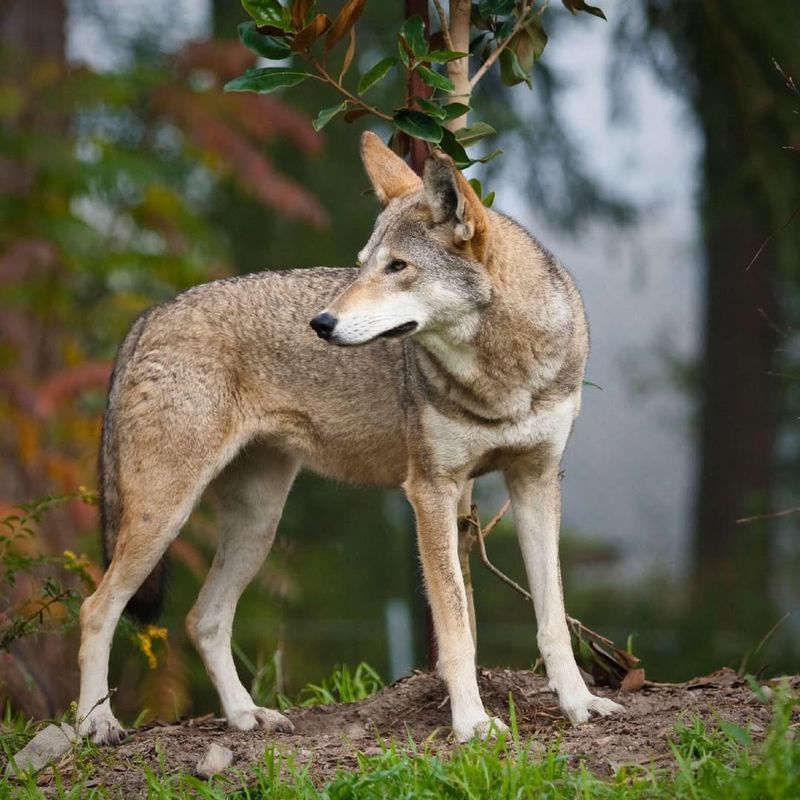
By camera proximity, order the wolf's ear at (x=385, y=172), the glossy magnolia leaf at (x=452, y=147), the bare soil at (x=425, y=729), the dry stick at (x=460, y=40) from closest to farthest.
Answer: the bare soil at (x=425, y=729), the glossy magnolia leaf at (x=452, y=147), the wolf's ear at (x=385, y=172), the dry stick at (x=460, y=40)

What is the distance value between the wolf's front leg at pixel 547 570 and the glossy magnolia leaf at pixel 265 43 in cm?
179

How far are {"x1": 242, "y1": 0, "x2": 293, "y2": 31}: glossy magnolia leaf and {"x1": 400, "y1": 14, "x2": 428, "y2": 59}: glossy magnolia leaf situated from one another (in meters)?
0.42

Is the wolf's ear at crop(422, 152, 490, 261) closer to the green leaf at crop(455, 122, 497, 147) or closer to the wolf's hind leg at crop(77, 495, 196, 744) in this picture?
the green leaf at crop(455, 122, 497, 147)

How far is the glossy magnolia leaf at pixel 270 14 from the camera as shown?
428 cm

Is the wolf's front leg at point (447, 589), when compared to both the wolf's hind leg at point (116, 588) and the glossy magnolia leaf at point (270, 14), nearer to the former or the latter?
the wolf's hind leg at point (116, 588)

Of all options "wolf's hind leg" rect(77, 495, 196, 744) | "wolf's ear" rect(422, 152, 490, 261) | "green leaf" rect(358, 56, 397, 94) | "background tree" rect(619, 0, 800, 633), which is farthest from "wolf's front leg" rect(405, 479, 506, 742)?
"background tree" rect(619, 0, 800, 633)

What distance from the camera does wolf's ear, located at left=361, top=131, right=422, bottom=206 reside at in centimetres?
474

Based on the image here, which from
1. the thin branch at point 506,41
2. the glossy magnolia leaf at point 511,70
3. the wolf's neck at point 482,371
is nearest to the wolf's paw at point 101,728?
the wolf's neck at point 482,371

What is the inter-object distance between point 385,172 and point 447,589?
1656 mm

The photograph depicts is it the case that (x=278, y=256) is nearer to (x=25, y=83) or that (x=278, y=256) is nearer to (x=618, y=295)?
(x=618, y=295)

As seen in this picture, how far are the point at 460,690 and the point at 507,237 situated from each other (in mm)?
1704

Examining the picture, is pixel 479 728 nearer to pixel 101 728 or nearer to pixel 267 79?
→ pixel 101 728

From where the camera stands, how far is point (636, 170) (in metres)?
12.0

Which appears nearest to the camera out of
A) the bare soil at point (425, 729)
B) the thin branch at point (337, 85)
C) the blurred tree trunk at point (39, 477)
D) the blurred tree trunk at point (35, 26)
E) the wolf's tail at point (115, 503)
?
the bare soil at point (425, 729)
